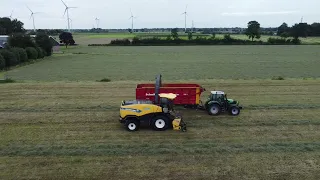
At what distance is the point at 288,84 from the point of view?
2564cm

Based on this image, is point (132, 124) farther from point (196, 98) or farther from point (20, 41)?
point (20, 41)

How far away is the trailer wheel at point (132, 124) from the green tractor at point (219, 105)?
13.8ft

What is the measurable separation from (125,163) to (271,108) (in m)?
10.2

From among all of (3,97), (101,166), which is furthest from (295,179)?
(3,97)

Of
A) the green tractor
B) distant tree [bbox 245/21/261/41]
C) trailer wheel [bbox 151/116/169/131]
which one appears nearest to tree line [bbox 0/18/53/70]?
the green tractor

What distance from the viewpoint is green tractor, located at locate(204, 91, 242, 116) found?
54.7 feet

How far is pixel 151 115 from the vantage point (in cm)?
1421

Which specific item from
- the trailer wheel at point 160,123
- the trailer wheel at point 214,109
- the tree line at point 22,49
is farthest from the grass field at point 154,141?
the tree line at point 22,49

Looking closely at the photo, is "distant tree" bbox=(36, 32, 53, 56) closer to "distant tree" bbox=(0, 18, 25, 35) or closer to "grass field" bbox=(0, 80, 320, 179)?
"grass field" bbox=(0, 80, 320, 179)

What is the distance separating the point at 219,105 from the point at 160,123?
384 centimetres

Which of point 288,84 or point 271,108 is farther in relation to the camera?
point 288,84

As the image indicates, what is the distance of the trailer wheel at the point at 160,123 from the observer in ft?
46.6

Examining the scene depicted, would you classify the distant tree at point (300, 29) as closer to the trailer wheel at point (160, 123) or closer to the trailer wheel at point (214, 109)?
the trailer wheel at point (214, 109)

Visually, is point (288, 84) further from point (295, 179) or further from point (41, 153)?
point (41, 153)
